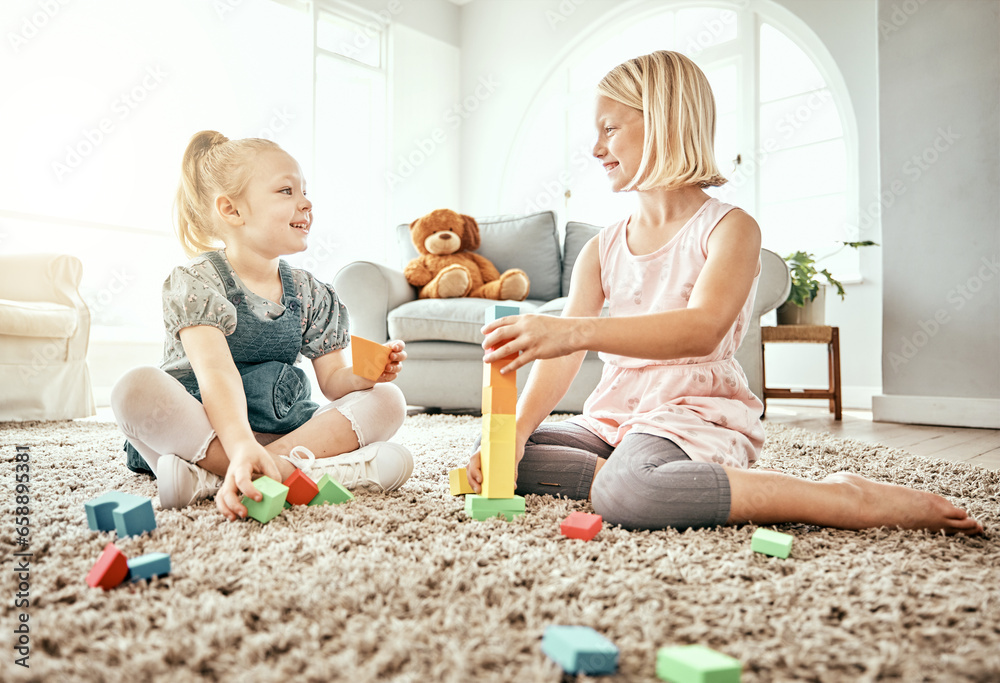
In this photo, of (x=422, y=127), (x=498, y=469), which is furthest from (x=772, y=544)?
(x=422, y=127)

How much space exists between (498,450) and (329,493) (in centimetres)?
26

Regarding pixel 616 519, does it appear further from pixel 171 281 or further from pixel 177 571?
pixel 171 281

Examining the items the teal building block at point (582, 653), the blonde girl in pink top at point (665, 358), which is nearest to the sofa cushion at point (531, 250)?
the blonde girl in pink top at point (665, 358)

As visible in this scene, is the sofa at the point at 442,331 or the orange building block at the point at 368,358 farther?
the sofa at the point at 442,331

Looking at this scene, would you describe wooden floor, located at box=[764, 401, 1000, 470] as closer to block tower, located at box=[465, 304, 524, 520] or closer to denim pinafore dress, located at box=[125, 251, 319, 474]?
block tower, located at box=[465, 304, 524, 520]

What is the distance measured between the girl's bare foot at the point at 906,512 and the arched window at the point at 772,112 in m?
2.34

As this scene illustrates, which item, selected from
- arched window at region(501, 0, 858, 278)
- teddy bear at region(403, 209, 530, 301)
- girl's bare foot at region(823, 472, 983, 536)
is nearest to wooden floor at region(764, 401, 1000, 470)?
girl's bare foot at region(823, 472, 983, 536)

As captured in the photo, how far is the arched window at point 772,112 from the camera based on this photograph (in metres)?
3.22

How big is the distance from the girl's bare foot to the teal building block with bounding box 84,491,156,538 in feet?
2.75

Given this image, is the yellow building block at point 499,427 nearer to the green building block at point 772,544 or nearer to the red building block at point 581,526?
the red building block at point 581,526

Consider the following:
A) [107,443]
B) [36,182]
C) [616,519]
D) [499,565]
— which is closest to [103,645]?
[499,565]

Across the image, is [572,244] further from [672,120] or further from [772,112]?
[672,120]

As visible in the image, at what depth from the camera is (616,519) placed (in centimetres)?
86

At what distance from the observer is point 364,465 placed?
3.40ft
